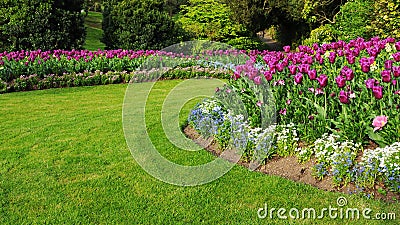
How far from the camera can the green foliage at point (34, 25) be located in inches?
512

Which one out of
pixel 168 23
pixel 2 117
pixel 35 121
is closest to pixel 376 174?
pixel 35 121

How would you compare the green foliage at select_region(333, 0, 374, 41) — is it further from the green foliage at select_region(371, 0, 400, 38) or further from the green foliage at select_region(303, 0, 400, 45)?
the green foliage at select_region(371, 0, 400, 38)

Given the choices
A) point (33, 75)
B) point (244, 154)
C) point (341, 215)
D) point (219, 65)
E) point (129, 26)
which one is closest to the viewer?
point (341, 215)

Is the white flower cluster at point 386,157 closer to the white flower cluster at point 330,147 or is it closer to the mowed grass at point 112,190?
the white flower cluster at point 330,147

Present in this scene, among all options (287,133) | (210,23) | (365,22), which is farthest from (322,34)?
(287,133)

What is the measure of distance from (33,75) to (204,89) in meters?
4.11

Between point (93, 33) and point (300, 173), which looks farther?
point (93, 33)

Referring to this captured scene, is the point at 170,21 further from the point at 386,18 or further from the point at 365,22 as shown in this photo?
the point at 386,18

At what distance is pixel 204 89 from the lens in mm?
9203

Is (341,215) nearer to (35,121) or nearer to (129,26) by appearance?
(35,121)

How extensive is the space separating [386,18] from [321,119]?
8980mm

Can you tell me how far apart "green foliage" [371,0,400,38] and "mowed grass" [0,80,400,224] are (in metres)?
8.81

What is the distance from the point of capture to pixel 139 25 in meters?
14.6

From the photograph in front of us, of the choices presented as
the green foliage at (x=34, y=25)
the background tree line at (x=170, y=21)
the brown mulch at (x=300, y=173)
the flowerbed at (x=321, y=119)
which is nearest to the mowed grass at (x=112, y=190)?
the brown mulch at (x=300, y=173)
